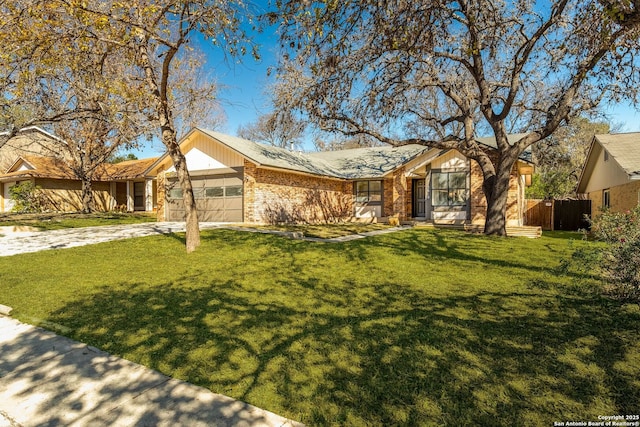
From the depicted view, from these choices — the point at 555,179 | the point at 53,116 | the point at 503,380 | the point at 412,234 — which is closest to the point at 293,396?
the point at 503,380

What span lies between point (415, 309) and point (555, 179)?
32904 mm

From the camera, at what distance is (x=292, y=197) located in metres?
19.2

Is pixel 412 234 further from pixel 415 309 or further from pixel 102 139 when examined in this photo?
pixel 102 139

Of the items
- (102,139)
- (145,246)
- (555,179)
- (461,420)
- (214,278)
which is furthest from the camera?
(555,179)

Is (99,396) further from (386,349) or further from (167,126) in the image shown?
(167,126)

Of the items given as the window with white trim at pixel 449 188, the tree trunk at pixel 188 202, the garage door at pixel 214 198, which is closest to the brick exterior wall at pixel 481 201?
the window with white trim at pixel 449 188

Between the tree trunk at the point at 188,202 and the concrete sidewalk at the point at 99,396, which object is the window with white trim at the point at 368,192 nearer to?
the tree trunk at the point at 188,202

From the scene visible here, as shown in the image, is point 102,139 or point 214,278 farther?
point 102,139

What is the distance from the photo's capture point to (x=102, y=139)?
22812 millimetres

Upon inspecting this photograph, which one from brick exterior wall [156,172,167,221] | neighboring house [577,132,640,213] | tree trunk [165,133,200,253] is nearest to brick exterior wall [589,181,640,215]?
neighboring house [577,132,640,213]

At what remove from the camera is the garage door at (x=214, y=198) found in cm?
1772

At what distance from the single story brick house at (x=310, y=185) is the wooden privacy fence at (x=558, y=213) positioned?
6.54 ft

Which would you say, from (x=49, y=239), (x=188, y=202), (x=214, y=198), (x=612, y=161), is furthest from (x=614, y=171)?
(x=49, y=239)

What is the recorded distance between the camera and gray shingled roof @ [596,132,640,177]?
13.8 m
